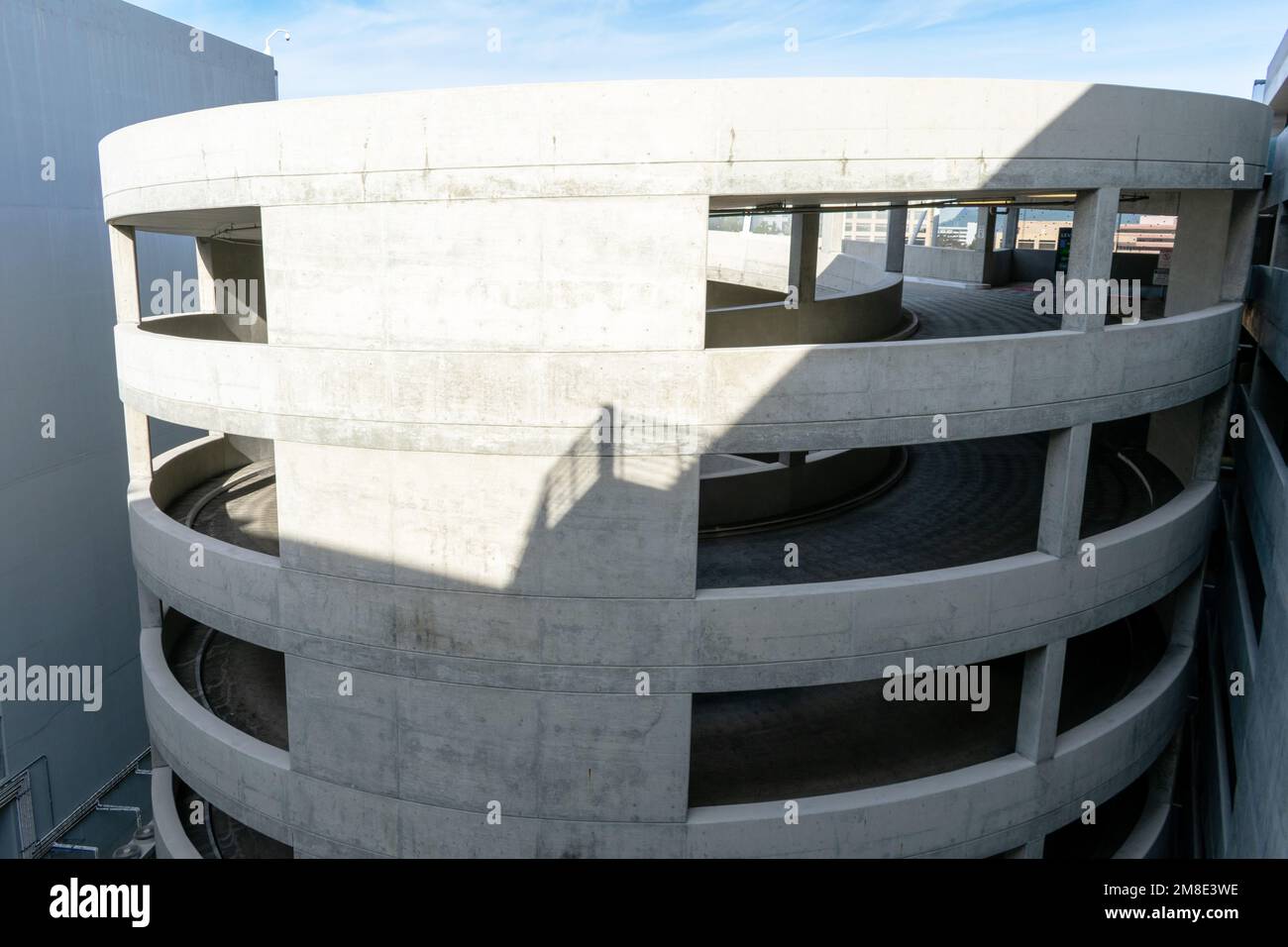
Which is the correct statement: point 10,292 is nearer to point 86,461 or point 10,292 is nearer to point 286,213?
point 86,461

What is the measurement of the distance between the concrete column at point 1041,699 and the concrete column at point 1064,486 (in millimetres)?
1684

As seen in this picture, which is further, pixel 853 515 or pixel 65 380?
pixel 65 380

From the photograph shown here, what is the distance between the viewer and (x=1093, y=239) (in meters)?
13.0

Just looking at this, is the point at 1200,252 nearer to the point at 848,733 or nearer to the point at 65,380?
the point at 848,733

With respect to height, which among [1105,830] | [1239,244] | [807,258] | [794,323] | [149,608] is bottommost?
[1105,830]

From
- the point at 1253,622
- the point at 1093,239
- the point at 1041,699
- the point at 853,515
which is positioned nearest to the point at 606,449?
the point at 1093,239

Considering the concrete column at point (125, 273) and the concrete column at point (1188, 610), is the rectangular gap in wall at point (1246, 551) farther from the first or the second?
the concrete column at point (125, 273)

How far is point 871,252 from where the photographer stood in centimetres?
3975

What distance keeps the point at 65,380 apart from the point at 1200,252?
26.9 meters

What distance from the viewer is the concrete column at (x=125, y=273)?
17.2m

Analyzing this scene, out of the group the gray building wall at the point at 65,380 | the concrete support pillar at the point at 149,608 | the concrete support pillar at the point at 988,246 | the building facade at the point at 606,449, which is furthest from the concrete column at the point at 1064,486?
the gray building wall at the point at 65,380

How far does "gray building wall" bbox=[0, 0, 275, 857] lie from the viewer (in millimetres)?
23344

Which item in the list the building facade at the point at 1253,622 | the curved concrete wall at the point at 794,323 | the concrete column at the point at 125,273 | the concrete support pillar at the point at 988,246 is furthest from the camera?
the concrete support pillar at the point at 988,246
